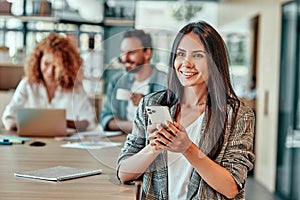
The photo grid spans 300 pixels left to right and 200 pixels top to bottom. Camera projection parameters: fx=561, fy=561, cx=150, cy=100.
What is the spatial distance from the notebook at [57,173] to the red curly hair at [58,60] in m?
1.42

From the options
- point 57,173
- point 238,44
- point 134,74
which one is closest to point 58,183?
point 57,173

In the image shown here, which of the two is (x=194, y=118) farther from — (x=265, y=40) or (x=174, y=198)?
(x=265, y=40)

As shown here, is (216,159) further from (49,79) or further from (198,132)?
(49,79)

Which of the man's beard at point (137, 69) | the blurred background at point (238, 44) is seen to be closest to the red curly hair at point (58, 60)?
the blurred background at point (238, 44)

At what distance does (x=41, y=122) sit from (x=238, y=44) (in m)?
5.77

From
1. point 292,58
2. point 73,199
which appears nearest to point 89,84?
point 73,199

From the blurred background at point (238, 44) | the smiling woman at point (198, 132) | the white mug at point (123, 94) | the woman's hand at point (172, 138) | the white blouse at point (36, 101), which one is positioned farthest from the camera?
the blurred background at point (238, 44)

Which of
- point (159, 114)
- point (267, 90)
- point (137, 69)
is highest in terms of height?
point (137, 69)

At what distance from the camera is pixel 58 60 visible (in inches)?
132

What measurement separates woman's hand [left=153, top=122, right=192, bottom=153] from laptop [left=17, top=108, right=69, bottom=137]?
1.44 metres

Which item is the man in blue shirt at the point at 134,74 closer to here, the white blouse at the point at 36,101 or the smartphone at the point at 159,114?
the white blouse at the point at 36,101

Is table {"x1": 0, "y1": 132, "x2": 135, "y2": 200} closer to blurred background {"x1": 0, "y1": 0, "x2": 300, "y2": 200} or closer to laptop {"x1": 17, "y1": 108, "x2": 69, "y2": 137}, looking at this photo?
laptop {"x1": 17, "y1": 108, "x2": 69, "y2": 137}

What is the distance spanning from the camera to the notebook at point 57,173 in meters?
1.79

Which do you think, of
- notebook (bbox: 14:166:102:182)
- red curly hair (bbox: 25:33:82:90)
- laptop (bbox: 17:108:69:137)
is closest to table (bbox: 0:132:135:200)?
notebook (bbox: 14:166:102:182)
